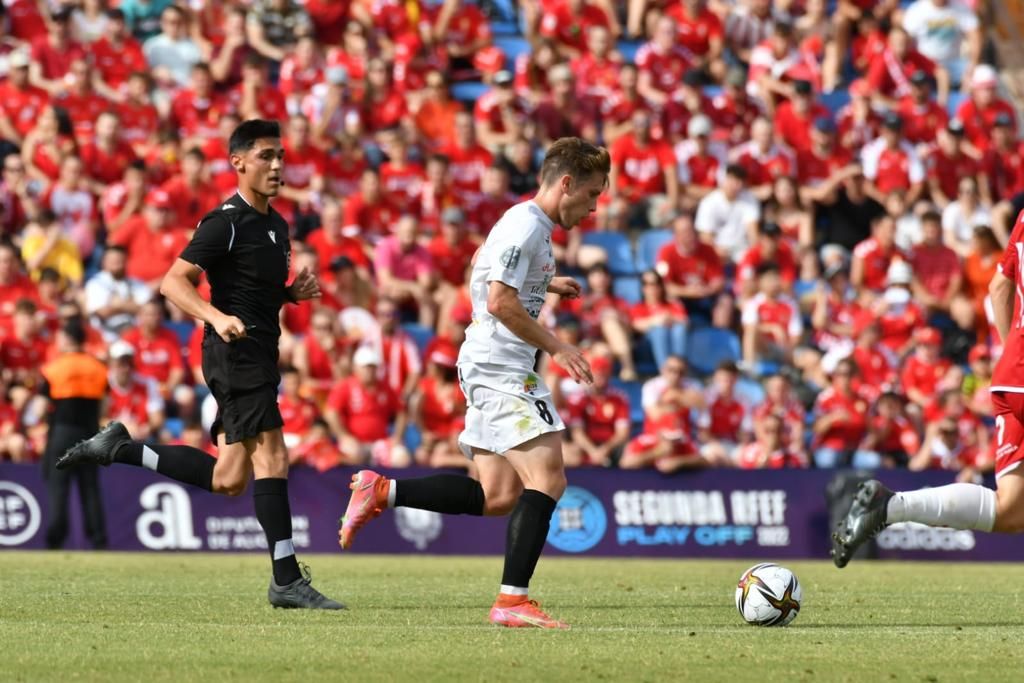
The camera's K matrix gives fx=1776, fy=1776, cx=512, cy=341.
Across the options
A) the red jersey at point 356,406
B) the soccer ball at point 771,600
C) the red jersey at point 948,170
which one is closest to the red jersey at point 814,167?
the red jersey at point 948,170

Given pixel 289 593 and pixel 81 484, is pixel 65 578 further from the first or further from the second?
pixel 81 484

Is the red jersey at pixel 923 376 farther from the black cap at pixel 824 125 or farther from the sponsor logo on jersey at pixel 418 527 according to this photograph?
the sponsor logo on jersey at pixel 418 527

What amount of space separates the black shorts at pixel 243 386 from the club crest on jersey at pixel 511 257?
5.86 ft

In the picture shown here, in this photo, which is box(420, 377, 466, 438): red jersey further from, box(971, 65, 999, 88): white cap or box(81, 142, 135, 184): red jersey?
box(971, 65, 999, 88): white cap

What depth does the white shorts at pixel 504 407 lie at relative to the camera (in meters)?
8.55

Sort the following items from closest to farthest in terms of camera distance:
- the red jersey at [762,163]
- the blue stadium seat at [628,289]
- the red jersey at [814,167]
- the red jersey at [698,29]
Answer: the blue stadium seat at [628,289]
the red jersey at [762,163]
the red jersey at [814,167]
the red jersey at [698,29]

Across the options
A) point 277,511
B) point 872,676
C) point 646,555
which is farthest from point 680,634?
point 646,555

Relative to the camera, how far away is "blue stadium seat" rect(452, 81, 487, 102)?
884 inches

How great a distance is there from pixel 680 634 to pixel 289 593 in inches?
89.5

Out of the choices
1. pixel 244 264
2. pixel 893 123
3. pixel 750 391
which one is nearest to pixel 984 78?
pixel 893 123

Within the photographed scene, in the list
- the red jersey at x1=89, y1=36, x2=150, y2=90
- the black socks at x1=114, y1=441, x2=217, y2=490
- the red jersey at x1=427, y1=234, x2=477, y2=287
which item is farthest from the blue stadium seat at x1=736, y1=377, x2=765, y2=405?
the black socks at x1=114, y1=441, x2=217, y2=490

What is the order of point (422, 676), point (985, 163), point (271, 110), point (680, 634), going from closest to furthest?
point (422, 676) → point (680, 634) → point (271, 110) → point (985, 163)

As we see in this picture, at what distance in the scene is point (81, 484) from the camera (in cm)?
1661

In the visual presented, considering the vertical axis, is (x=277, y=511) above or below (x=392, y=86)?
below
